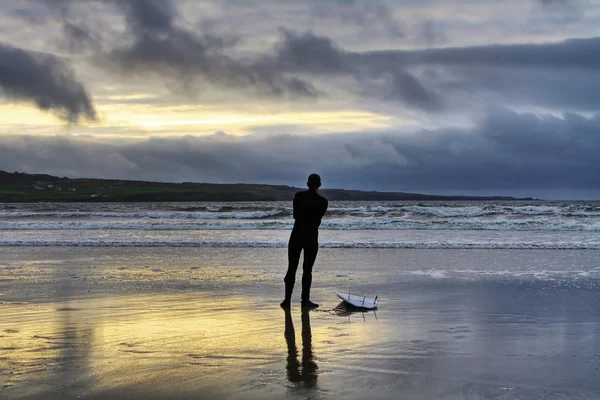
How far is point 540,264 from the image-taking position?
47.1 feet

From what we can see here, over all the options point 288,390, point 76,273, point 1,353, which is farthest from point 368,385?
point 76,273

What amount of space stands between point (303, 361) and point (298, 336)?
1.18 metres

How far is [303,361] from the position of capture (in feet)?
18.4

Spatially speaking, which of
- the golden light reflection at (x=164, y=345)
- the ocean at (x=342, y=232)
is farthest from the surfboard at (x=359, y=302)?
the ocean at (x=342, y=232)

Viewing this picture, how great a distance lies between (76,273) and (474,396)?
10.2 meters

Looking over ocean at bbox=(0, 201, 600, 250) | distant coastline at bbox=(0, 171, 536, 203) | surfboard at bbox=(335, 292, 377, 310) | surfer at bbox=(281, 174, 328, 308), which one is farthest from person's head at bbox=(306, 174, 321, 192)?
distant coastline at bbox=(0, 171, 536, 203)

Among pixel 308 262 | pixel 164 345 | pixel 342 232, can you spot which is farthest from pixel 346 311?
pixel 342 232

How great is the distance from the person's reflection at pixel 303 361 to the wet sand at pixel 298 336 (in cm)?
2

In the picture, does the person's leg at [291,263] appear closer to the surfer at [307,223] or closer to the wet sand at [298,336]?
the surfer at [307,223]

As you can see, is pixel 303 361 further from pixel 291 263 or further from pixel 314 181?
pixel 314 181

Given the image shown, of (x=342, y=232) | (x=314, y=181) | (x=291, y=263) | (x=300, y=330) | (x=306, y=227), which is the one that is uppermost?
(x=314, y=181)

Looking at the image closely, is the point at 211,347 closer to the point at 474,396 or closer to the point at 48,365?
the point at 48,365

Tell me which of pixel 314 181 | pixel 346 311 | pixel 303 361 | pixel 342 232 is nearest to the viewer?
pixel 303 361

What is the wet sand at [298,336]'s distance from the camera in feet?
15.9
